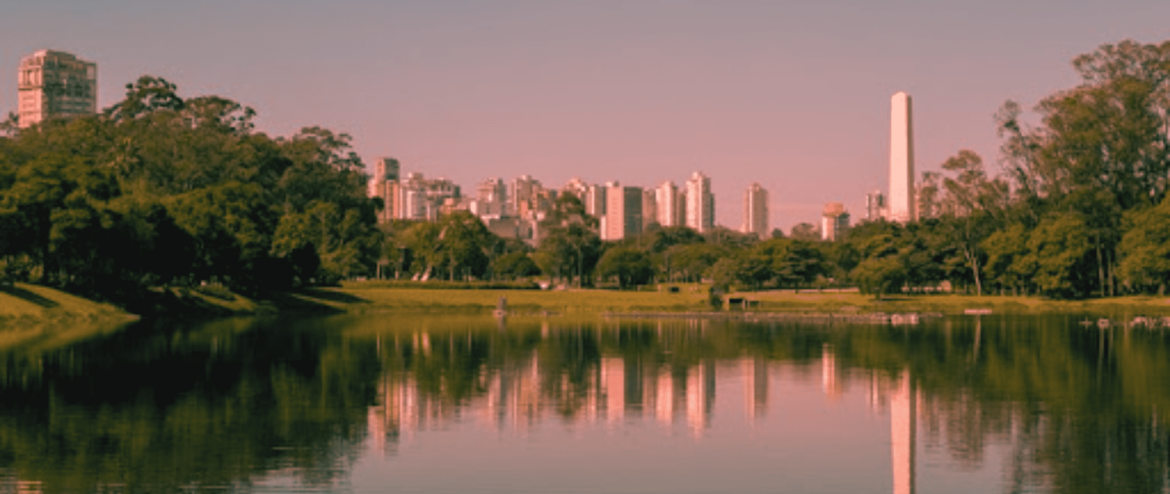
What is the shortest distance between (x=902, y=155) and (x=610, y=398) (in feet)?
415

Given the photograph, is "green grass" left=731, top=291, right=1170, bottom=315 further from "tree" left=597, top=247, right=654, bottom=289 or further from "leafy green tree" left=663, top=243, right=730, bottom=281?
"leafy green tree" left=663, top=243, right=730, bottom=281

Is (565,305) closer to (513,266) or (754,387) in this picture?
(754,387)

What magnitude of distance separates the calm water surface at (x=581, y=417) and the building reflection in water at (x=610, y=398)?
16cm

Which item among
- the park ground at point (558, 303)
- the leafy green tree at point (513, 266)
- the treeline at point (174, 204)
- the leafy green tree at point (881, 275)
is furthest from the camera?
the leafy green tree at point (513, 266)

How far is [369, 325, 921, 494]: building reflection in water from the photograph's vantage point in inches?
1364

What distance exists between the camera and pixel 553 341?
68.2m

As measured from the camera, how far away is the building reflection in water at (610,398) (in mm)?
34656

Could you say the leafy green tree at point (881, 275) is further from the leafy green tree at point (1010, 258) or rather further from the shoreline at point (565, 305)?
the leafy green tree at point (1010, 258)

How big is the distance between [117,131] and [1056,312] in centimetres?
10422

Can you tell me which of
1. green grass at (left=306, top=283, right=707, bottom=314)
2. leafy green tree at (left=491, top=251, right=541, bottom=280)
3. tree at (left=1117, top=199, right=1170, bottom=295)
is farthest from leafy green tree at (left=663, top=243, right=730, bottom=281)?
tree at (left=1117, top=199, right=1170, bottom=295)

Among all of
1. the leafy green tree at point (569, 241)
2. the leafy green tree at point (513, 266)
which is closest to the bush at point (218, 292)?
the leafy green tree at point (569, 241)

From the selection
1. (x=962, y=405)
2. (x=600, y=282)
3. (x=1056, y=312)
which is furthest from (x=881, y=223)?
(x=962, y=405)

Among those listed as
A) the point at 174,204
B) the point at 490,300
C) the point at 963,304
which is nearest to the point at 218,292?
the point at 174,204

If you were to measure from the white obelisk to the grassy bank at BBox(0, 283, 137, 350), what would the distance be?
99.5 m
